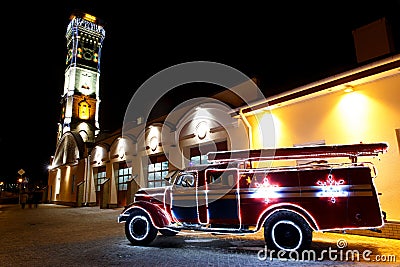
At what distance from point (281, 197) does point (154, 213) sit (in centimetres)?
339

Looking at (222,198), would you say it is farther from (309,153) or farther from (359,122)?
(359,122)

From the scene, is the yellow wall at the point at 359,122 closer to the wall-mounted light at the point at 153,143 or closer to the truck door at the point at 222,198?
the truck door at the point at 222,198

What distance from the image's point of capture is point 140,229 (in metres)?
7.61

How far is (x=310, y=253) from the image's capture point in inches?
237

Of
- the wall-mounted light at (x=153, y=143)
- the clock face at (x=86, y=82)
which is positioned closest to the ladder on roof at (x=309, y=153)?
the wall-mounted light at (x=153, y=143)

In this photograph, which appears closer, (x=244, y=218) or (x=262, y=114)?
(x=244, y=218)

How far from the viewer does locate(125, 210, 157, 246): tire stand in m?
7.46

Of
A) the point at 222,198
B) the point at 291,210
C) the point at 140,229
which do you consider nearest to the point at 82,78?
the point at 140,229

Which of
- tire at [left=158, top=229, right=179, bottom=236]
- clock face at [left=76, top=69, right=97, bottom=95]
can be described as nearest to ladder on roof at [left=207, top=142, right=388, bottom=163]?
tire at [left=158, top=229, right=179, bottom=236]

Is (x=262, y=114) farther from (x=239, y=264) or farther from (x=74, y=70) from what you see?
(x=74, y=70)

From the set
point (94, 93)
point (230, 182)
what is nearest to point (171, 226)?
point (230, 182)

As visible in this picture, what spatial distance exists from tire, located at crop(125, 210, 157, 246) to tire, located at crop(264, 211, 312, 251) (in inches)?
122

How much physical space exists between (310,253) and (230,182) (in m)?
2.28

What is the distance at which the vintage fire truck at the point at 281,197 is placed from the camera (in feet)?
19.0
